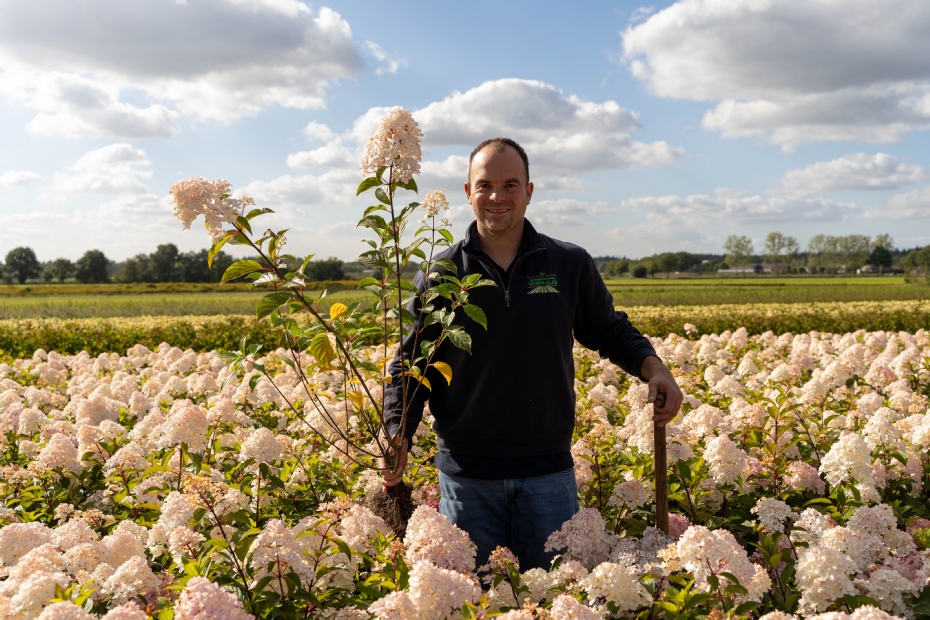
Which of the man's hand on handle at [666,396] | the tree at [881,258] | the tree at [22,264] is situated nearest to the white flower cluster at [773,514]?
the man's hand on handle at [666,396]

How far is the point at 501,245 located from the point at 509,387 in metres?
0.70

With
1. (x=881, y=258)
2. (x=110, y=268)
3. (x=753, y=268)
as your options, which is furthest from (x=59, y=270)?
(x=881, y=258)

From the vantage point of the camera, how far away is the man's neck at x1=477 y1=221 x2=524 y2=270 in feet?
10.1

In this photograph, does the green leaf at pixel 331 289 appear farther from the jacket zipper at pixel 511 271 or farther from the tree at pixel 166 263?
the tree at pixel 166 263

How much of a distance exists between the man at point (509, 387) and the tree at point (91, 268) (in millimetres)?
69544

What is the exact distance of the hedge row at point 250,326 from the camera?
39.5ft

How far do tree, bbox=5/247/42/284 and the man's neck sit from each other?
251 feet

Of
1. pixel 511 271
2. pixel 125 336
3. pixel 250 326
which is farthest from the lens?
pixel 250 326

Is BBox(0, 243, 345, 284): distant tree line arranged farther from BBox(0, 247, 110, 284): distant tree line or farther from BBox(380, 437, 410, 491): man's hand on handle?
BBox(380, 437, 410, 491): man's hand on handle

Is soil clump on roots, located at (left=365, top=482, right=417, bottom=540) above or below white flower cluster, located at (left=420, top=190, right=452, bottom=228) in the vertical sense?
below

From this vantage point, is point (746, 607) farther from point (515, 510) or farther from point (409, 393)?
point (409, 393)

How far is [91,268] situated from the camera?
64.1 m

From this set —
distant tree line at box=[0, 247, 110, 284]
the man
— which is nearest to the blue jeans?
the man

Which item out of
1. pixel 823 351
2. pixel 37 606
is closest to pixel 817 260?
pixel 823 351
